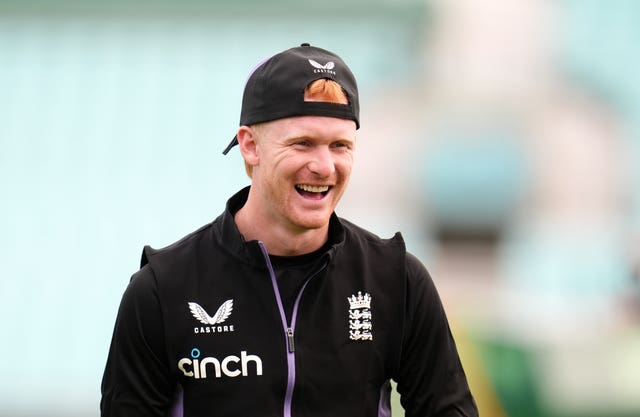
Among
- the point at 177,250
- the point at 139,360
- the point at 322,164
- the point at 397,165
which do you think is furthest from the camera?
the point at 397,165

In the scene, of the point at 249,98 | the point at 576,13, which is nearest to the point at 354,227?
the point at 249,98

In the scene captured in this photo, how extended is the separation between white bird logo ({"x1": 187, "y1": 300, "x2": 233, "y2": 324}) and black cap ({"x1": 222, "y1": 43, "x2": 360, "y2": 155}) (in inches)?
17.5

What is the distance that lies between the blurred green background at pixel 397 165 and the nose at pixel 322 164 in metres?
3.18

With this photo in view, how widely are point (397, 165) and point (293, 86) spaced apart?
3.33 meters

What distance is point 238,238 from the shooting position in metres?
2.46

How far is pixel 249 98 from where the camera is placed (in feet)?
8.11

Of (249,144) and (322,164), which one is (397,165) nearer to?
(249,144)

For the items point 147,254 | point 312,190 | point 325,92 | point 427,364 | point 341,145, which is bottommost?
point 427,364

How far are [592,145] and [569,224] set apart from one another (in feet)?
1.54

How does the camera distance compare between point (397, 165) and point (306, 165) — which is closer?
point (306, 165)

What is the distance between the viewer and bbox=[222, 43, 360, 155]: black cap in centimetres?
235

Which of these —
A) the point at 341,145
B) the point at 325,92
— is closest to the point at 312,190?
the point at 341,145

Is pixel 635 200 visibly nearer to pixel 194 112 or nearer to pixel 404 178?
pixel 404 178

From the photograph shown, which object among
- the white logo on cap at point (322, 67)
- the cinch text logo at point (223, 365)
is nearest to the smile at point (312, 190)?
the white logo on cap at point (322, 67)
